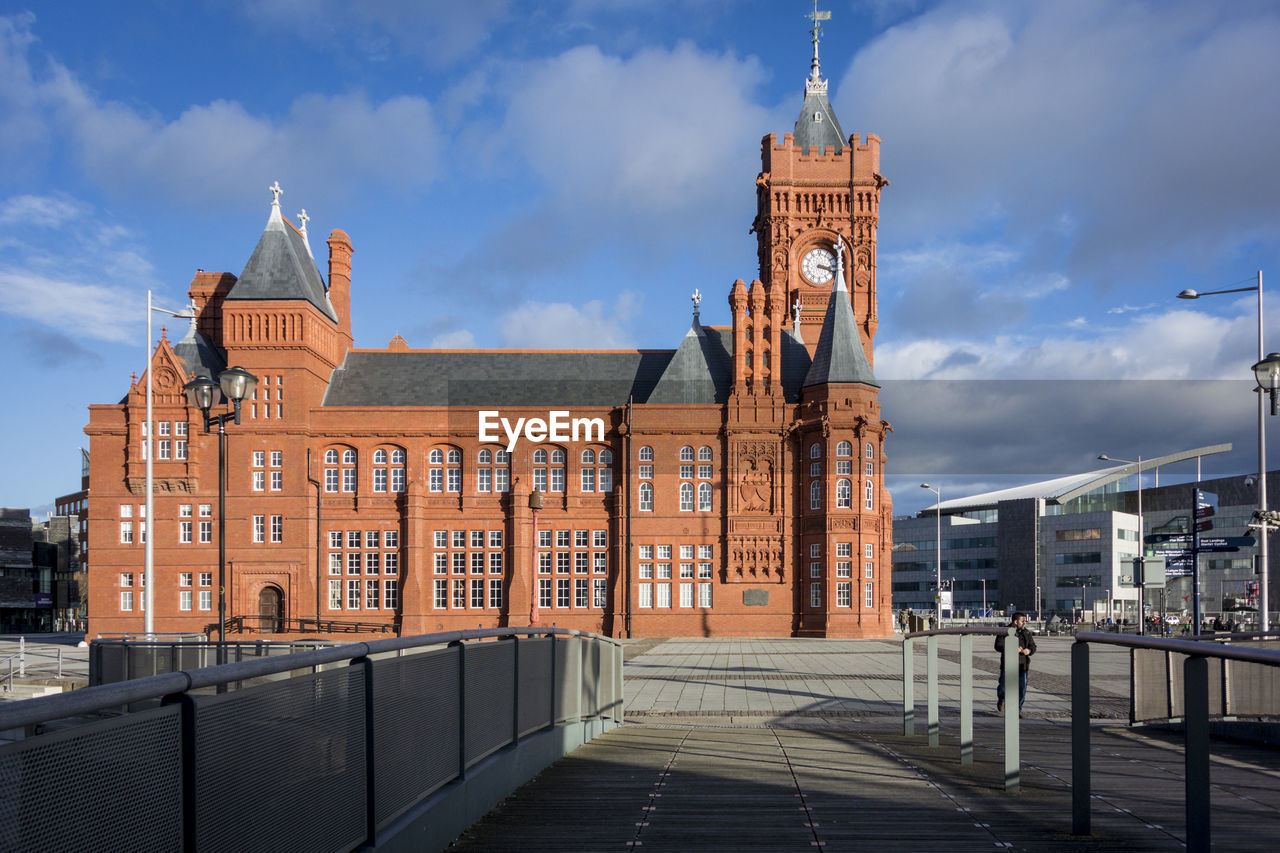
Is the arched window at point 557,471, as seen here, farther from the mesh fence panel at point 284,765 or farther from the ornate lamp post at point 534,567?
the mesh fence panel at point 284,765

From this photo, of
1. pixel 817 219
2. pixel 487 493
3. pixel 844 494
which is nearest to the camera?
pixel 844 494

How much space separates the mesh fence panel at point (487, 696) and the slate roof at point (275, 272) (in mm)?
52387

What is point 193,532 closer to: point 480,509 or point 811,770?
point 480,509

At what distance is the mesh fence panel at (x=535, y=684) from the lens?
1138cm

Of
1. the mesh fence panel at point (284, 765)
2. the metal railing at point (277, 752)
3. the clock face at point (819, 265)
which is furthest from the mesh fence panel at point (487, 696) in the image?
the clock face at point (819, 265)

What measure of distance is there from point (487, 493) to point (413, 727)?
52.6m

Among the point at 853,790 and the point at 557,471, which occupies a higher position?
the point at 557,471

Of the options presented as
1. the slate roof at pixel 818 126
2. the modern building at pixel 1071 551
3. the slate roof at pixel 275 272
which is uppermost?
the slate roof at pixel 818 126

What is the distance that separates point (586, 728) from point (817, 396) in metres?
44.2

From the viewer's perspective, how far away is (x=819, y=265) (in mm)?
66750

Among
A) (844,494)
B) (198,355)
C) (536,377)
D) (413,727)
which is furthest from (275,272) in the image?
(413,727)

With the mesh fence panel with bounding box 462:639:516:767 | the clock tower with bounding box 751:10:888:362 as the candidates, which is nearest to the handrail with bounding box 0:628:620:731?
the mesh fence panel with bounding box 462:639:516:767

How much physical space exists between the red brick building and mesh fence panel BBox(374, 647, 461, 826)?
161 ft

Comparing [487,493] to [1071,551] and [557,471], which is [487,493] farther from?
[1071,551]
